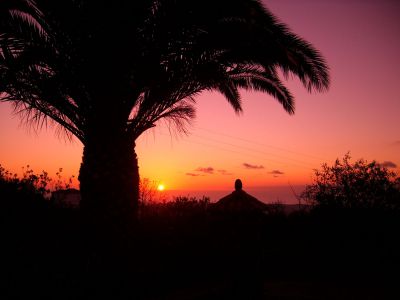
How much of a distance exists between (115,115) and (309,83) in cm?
466

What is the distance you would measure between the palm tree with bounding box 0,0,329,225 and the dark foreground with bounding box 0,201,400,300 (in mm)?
1179

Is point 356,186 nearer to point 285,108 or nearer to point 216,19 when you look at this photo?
point 285,108

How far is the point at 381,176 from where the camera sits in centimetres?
2148

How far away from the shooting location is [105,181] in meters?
7.73

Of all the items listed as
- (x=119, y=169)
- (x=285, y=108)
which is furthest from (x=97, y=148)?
(x=285, y=108)

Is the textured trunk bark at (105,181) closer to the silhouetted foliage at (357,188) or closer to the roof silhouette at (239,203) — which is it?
the roof silhouette at (239,203)

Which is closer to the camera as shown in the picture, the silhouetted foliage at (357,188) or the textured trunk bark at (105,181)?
the textured trunk bark at (105,181)

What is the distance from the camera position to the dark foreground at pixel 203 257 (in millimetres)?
6852

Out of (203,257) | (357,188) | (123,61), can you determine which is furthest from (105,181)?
(357,188)

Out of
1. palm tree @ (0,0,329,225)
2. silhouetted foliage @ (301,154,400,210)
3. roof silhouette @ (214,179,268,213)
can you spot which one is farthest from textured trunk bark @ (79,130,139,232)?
silhouetted foliage @ (301,154,400,210)

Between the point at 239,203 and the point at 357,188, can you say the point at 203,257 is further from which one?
the point at 357,188

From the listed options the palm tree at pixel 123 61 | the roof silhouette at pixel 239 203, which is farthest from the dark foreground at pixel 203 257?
the palm tree at pixel 123 61

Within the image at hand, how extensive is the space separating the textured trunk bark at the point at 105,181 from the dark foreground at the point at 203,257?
0.43m

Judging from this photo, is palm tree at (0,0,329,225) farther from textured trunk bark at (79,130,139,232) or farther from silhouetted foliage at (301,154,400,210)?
silhouetted foliage at (301,154,400,210)
